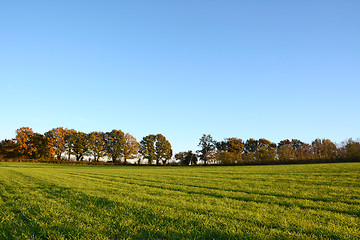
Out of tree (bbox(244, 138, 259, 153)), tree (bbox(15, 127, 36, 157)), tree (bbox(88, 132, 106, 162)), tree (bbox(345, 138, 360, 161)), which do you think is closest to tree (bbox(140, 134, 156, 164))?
tree (bbox(88, 132, 106, 162))

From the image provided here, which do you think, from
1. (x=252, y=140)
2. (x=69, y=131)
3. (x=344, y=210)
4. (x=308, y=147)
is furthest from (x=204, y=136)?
(x=344, y=210)

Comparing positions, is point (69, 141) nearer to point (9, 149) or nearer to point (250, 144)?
point (9, 149)

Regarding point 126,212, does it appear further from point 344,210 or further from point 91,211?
point 344,210

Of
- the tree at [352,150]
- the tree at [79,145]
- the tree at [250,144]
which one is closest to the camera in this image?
the tree at [352,150]

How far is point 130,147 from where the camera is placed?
76438mm

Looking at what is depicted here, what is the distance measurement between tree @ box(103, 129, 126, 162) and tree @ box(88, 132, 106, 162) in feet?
5.77

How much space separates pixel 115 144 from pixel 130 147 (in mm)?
5882

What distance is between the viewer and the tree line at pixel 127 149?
64.9 m

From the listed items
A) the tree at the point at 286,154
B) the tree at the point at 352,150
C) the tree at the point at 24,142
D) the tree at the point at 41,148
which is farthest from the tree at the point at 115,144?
the tree at the point at 352,150

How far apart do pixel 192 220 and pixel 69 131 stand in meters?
82.9

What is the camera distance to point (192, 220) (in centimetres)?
535

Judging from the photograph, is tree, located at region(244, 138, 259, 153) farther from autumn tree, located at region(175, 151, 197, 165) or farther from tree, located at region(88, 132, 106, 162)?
tree, located at region(88, 132, 106, 162)

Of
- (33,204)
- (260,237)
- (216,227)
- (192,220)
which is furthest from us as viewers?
(33,204)

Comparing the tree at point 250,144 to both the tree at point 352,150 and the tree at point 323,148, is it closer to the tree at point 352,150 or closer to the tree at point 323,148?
the tree at point 323,148
